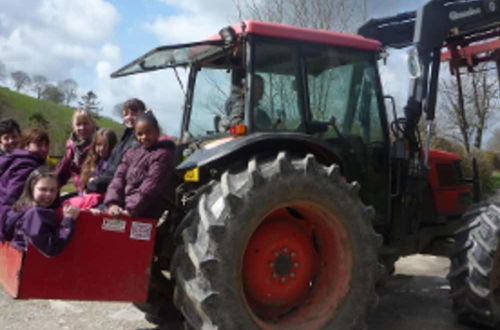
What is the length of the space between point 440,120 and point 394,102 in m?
16.7

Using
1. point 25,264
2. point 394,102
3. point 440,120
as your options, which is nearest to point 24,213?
point 25,264

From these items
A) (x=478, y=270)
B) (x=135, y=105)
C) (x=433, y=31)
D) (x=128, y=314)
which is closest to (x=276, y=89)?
(x=135, y=105)

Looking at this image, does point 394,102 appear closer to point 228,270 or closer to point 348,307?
point 348,307

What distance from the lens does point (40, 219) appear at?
2.82 metres

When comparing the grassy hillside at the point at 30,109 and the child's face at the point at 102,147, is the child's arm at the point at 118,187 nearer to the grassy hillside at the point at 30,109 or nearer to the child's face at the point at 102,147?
the child's face at the point at 102,147

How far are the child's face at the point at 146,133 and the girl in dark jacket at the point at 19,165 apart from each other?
795 millimetres

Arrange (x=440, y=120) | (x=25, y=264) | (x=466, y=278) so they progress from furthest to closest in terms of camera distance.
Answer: (x=440, y=120)
(x=466, y=278)
(x=25, y=264)

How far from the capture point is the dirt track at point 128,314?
4.16 m

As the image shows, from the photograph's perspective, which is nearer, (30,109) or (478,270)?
(478,270)

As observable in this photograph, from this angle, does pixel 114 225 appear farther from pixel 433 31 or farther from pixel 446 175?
pixel 446 175

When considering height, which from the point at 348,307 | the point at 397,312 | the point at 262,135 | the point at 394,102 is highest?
the point at 394,102

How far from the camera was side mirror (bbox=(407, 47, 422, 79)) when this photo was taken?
4430mm

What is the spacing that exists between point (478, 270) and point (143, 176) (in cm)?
274

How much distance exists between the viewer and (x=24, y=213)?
2.98 m
